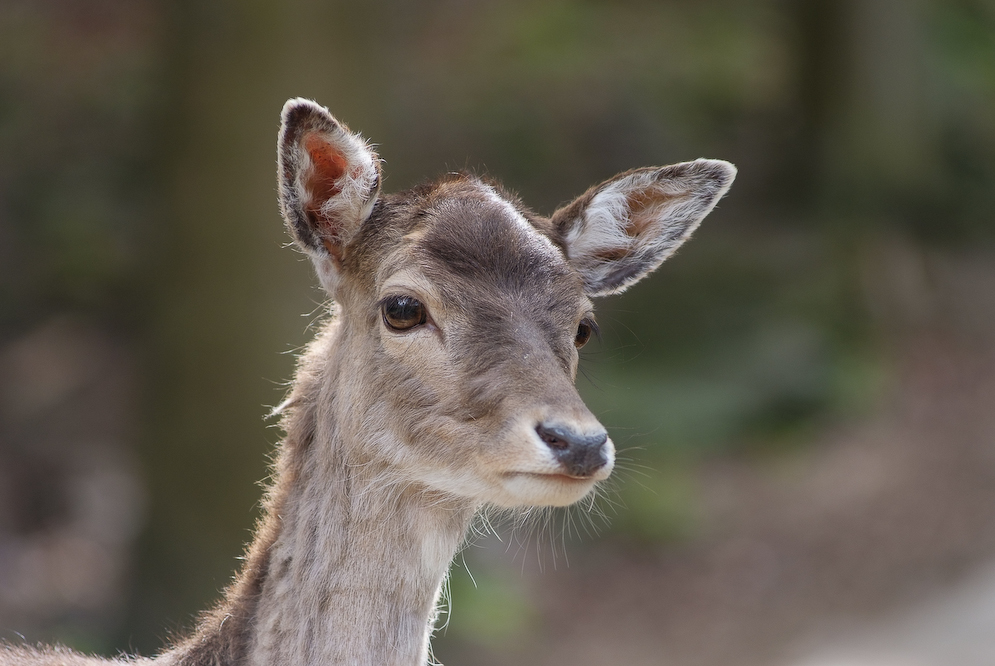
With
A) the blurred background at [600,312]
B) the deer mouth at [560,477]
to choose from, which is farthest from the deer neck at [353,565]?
the blurred background at [600,312]

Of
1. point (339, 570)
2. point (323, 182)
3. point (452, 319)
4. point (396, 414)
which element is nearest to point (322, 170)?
point (323, 182)

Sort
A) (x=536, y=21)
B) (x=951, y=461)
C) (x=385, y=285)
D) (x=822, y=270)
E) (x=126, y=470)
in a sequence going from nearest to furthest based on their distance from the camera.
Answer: (x=385, y=285) → (x=126, y=470) → (x=951, y=461) → (x=822, y=270) → (x=536, y=21)

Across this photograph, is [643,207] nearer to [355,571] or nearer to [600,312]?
[355,571]

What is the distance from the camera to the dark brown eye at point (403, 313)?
418cm

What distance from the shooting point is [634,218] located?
16.6 feet

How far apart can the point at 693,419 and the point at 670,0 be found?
11.4 meters

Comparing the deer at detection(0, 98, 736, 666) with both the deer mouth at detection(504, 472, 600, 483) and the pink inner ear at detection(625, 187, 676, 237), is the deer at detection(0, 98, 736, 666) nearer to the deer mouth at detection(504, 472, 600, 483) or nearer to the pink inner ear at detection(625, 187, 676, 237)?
the deer mouth at detection(504, 472, 600, 483)

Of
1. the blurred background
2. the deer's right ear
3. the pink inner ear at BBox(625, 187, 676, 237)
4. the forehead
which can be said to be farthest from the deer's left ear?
the blurred background

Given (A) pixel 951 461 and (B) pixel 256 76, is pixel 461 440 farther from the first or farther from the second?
(A) pixel 951 461

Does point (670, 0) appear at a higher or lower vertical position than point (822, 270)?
higher

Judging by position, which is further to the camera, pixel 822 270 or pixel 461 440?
pixel 822 270

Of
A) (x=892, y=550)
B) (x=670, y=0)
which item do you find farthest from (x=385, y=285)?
(x=670, y=0)

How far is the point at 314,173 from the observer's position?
4410 mm

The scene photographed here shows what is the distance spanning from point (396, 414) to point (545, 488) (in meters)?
0.68
